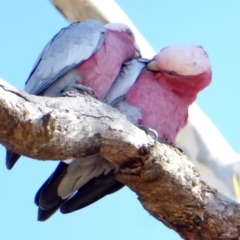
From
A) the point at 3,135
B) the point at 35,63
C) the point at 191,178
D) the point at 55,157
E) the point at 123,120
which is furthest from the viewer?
the point at 35,63

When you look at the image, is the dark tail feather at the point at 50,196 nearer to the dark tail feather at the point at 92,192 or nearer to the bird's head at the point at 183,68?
the dark tail feather at the point at 92,192

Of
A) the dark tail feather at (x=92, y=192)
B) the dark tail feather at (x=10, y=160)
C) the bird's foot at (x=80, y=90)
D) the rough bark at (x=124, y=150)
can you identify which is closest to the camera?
the rough bark at (x=124, y=150)

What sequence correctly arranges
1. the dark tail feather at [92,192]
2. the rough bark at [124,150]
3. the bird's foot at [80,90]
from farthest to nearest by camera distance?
the dark tail feather at [92,192] < the bird's foot at [80,90] < the rough bark at [124,150]

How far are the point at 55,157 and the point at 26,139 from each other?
0.14 m

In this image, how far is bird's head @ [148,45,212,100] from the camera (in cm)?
206

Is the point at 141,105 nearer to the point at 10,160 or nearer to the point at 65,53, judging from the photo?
the point at 65,53

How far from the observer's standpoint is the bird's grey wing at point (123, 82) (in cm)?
210

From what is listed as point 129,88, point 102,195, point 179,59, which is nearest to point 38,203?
point 102,195

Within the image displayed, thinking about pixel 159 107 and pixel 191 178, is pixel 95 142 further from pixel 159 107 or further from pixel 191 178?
pixel 159 107

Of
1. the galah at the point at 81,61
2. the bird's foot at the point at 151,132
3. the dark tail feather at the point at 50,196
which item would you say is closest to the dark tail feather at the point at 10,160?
the galah at the point at 81,61

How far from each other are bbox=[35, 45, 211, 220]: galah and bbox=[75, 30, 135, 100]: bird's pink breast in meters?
0.04

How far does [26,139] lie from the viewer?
147cm

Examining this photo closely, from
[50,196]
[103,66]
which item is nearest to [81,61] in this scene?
[103,66]

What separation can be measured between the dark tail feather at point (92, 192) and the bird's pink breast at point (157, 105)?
21cm
